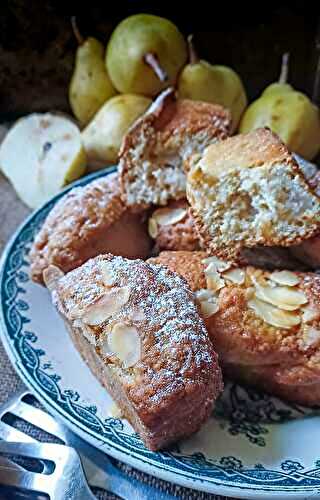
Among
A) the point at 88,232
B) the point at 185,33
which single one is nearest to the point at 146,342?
the point at 88,232

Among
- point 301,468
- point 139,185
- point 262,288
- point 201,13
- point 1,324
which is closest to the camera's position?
point 301,468

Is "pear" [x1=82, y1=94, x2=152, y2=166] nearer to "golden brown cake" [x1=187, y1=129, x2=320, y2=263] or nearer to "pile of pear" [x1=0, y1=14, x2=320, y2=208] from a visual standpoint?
"pile of pear" [x1=0, y1=14, x2=320, y2=208]

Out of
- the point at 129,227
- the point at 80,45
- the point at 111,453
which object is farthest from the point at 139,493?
the point at 80,45

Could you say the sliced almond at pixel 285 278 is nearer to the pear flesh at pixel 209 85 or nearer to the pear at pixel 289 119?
the pear at pixel 289 119

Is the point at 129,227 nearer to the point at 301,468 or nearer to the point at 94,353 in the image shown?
the point at 94,353

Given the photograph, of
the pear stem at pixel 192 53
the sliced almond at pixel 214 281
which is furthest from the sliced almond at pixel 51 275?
the pear stem at pixel 192 53

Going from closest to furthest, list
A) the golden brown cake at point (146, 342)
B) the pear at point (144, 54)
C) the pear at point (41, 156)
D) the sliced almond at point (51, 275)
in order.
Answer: the golden brown cake at point (146, 342) → the sliced almond at point (51, 275) → the pear at point (41, 156) → the pear at point (144, 54)
